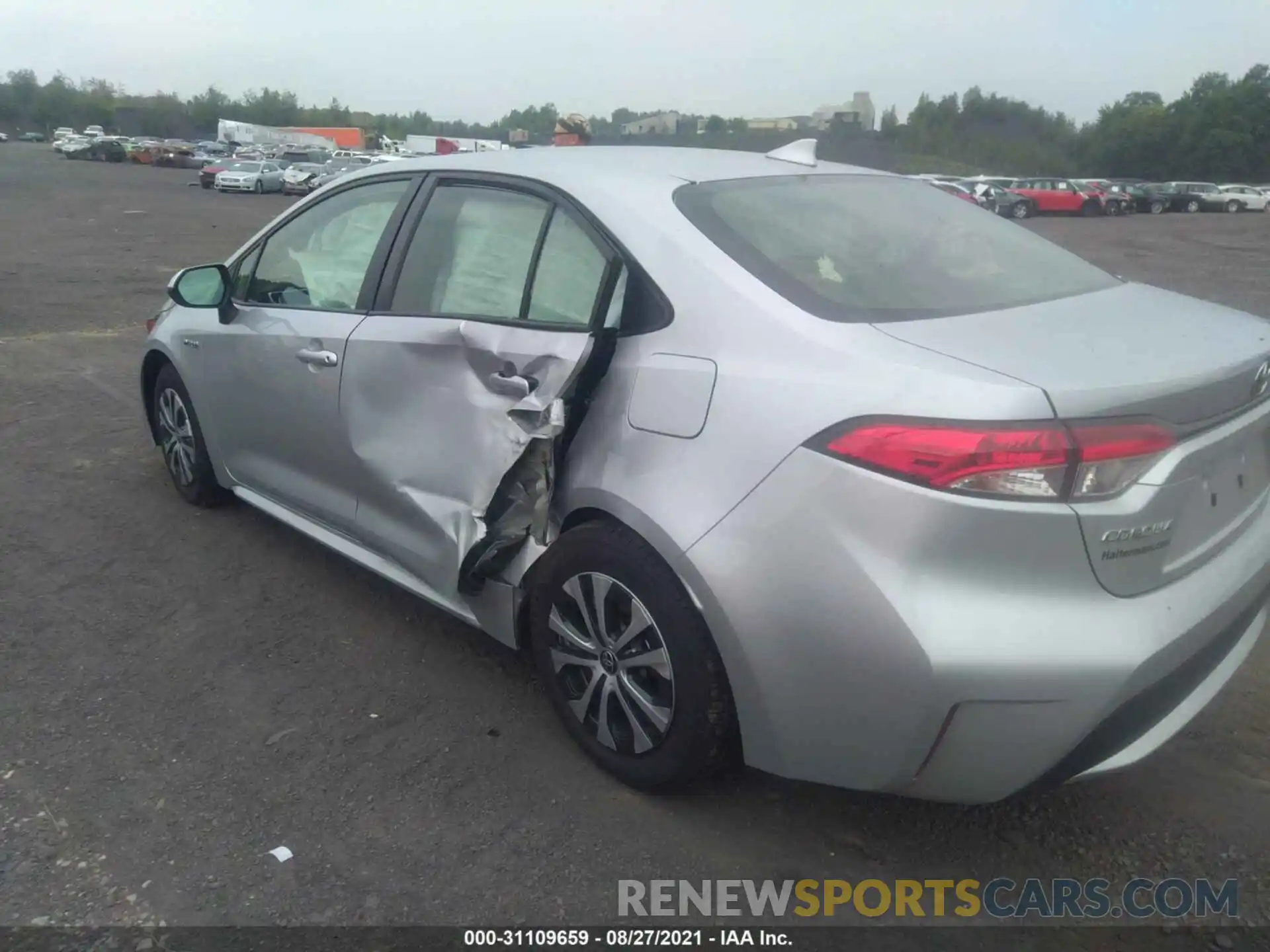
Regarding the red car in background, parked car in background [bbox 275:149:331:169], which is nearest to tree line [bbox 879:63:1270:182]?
the red car in background

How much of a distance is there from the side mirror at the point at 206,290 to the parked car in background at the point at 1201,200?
46993mm

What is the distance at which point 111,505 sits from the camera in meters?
4.80

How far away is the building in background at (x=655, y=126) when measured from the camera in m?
5.16

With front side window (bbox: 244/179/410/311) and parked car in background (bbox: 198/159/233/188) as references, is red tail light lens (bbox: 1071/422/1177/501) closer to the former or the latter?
front side window (bbox: 244/179/410/311)

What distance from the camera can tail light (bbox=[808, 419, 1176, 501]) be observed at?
203 centimetres

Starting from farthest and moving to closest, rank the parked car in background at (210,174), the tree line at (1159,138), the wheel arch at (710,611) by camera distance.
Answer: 1. the tree line at (1159,138)
2. the parked car in background at (210,174)
3. the wheel arch at (710,611)

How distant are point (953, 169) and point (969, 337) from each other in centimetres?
3783

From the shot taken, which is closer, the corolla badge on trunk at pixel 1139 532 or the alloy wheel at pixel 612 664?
the corolla badge on trunk at pixel 1139 532

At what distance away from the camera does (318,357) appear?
3.51 meters

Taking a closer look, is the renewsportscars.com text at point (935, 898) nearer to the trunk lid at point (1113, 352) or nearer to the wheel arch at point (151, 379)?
the trunk lid at point (1113, 352)

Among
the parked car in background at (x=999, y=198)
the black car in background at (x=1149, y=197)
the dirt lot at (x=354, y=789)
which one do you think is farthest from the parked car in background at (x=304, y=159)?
the dirt lot at (x=354, y=789)

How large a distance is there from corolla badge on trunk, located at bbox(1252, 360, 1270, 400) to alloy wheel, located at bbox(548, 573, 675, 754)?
4.95ft

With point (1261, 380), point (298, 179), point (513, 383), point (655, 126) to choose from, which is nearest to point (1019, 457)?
point (1261, 380)

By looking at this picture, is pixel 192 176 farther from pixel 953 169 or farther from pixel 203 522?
pixel 203 522
